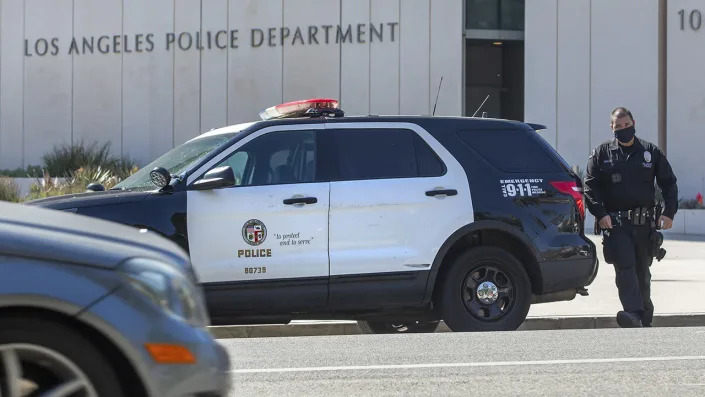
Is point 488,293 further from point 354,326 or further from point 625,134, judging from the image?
point 625,134

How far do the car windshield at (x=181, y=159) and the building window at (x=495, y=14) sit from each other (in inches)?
855

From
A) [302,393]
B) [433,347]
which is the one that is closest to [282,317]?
[433,347]

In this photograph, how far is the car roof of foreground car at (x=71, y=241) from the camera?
4078mm

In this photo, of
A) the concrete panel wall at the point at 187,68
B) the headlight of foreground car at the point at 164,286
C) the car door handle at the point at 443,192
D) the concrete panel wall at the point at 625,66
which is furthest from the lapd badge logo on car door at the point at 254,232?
the concrete panel wall at the point at 187,68

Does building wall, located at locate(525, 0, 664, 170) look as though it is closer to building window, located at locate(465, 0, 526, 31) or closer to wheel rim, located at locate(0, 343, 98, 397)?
building window, located at locate(465, 0, 526, 31)

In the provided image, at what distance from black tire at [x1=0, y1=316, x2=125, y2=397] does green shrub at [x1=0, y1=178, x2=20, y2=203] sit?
1552 cm

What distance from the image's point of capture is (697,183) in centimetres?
2817

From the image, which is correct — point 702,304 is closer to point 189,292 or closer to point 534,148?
point 534,148

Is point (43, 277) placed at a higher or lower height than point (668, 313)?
higher

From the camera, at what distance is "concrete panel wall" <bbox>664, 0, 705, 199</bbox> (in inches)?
1109

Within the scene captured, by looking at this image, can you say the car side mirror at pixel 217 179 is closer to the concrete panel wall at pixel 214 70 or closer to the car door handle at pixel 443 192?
the car door handle at pixel 443 192

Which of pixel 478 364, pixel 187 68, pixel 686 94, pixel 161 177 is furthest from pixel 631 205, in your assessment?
pixel 187 68

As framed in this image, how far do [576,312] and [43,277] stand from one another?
326 inches

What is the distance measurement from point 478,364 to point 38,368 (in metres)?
4.11
